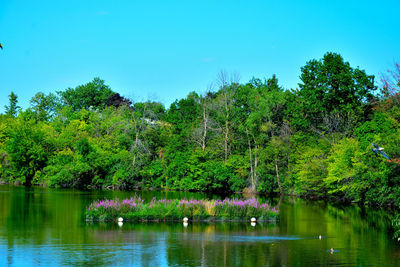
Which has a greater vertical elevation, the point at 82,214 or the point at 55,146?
the point at 55,146

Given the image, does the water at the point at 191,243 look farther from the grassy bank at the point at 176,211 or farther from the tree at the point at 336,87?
the tree at the point at 336,87

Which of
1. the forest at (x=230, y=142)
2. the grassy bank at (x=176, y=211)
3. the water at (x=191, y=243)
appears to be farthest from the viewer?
the forest at (x=230, y=142)

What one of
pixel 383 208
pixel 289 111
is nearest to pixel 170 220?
pixel 383 208

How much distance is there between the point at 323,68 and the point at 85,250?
4091 cm

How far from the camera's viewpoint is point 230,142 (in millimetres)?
65250

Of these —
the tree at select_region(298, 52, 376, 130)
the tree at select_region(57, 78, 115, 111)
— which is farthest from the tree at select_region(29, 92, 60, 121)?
the tree at select_region(298, 52, 376, 130)

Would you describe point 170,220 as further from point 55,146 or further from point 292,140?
point 55,146

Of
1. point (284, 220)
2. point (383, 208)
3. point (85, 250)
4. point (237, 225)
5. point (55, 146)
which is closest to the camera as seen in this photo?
point (85, 250)

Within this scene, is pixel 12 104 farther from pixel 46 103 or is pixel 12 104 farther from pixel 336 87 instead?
pixel 336 87

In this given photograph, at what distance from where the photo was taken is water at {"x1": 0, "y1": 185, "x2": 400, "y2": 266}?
54.2ft

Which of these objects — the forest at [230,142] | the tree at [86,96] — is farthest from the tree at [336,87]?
the tree at [86,96]

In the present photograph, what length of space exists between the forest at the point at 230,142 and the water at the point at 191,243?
16.9m

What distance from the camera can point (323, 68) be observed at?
53.2 metres

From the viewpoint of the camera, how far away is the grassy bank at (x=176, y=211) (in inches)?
1052
